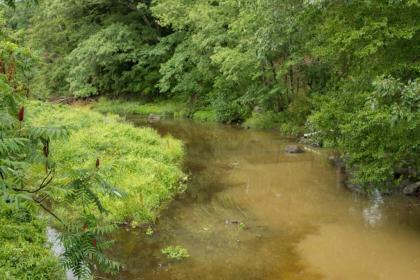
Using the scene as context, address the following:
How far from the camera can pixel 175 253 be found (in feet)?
29.4

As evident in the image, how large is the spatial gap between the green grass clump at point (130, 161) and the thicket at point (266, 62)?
4.37 meters

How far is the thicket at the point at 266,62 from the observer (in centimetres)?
981

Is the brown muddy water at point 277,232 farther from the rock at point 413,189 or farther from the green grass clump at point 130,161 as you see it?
the green grass clump at point 130,161

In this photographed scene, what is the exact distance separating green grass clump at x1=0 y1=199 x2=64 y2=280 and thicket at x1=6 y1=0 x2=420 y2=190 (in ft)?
13.6

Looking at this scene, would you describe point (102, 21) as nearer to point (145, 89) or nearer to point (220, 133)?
point (145, 89)

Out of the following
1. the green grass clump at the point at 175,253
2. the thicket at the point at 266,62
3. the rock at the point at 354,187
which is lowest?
the green grass clump at the point at 175,253

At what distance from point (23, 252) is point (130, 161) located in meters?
6.35

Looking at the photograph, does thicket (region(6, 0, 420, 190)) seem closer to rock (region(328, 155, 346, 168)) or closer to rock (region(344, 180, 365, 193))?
rock (region(344, 180, 365, 193))

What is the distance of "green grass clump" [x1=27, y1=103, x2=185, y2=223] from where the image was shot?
11.0 meters

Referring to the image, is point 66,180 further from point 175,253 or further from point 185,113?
point 185,113

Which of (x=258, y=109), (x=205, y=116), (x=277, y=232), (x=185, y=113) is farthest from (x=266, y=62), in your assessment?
(x=277, y=232)

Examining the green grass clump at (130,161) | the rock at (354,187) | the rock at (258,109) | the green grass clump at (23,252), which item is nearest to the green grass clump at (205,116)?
the rock at (258,109)

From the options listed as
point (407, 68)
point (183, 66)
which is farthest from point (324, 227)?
point (183, 66)

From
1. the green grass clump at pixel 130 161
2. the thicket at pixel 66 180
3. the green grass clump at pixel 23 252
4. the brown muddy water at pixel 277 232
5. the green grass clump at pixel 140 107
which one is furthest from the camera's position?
the green grass clump at pixel 140 107
